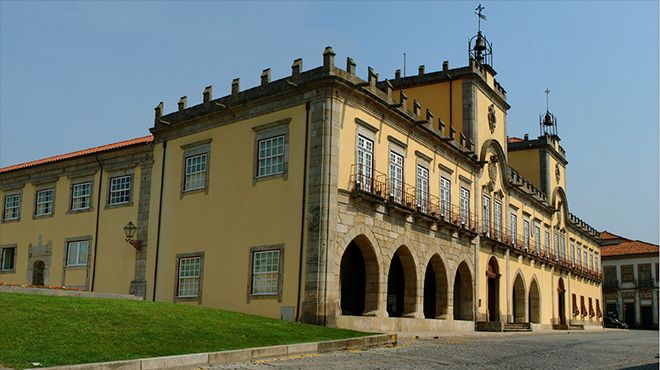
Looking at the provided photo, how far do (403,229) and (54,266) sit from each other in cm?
1550

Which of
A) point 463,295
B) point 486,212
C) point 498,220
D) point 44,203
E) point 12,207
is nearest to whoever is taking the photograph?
point 463,295

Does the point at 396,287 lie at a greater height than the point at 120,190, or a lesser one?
lesser

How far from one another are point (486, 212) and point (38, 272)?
65.9 feet

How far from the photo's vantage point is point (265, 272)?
2305cm

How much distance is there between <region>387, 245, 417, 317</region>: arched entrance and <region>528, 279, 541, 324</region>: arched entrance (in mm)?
16923

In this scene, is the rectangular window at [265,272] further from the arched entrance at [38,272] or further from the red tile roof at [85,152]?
the arched entrance at [38,272]

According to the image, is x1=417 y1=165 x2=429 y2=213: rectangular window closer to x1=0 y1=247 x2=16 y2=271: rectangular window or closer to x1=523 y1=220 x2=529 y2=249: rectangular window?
x1=523 y1=220 x2=529 y2=249: rectangular window

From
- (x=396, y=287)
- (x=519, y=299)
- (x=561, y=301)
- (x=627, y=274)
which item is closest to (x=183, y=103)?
(x=396, y=287)

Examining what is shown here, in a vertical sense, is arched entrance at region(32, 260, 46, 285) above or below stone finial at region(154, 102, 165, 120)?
below

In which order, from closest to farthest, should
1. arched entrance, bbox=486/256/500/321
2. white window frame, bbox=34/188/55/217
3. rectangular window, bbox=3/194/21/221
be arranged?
1. white window frame, bbox=34/188/55/217
2. rectangular window, bbox=3/194/21/221
3. arched entrance, bbox=486/256/500/321

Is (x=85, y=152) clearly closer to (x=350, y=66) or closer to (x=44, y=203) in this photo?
(x=44, y=203)

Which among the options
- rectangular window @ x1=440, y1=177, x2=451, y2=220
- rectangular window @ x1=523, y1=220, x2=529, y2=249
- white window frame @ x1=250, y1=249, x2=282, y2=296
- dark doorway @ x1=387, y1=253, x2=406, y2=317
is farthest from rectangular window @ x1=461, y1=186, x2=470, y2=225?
rectangular window @ x1=523, y1=220, x2=529, y2=249

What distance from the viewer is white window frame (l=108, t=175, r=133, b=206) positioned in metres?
29.5

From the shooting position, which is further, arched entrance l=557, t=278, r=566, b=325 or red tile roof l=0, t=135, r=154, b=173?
arched entrance l=557, t=278, r=566, b=325
